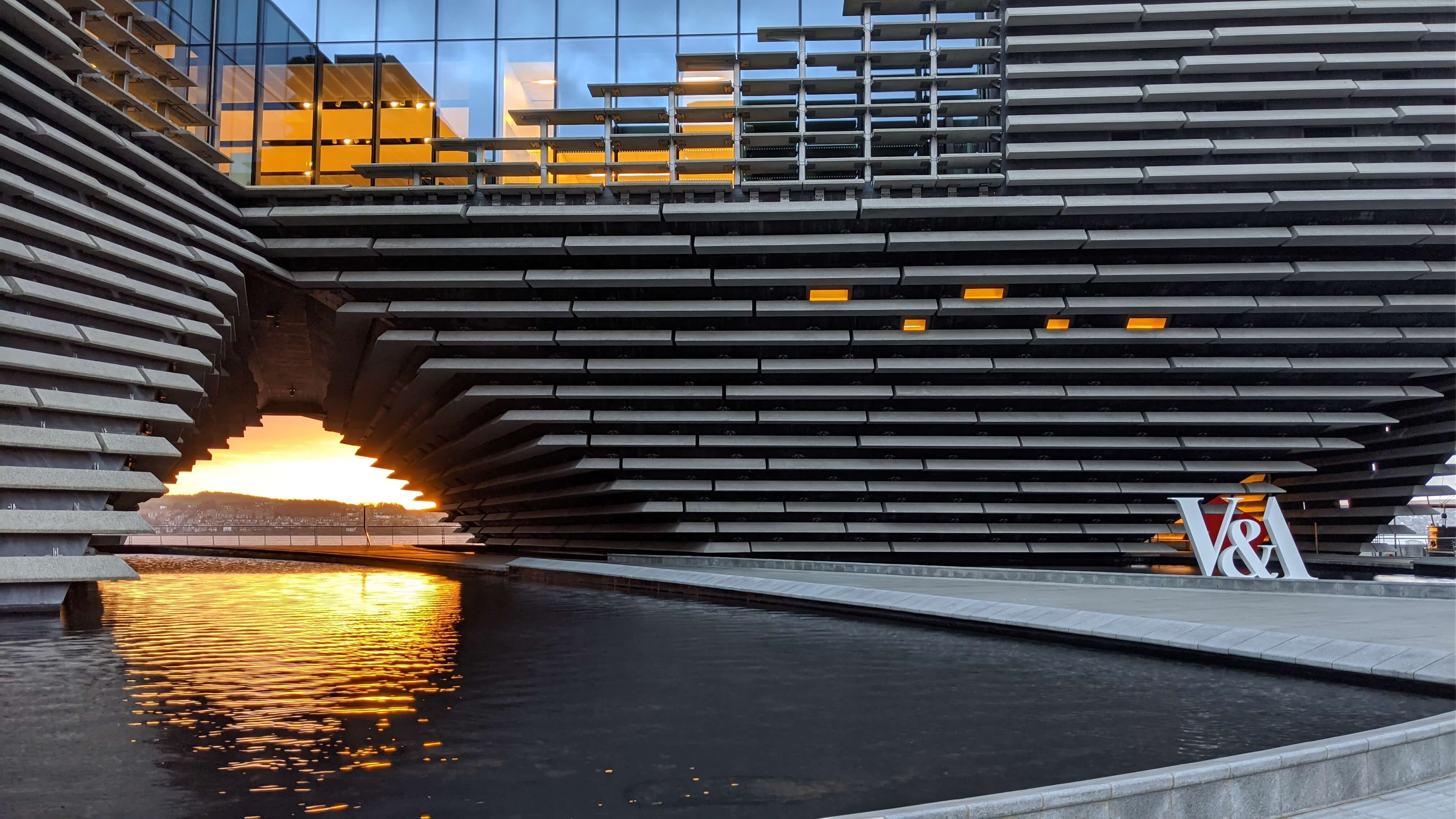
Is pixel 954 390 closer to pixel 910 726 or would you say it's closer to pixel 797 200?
pixel 797 200

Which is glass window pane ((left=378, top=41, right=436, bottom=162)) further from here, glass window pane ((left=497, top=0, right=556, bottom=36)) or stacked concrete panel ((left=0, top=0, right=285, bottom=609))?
stacked concrete panel ((left=0, top=0, right=285, bottom=609))

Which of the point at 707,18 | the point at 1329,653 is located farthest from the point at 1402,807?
the point at 707,18

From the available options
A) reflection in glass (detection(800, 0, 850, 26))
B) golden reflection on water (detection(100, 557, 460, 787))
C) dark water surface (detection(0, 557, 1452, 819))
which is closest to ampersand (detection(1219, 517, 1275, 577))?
dark water surface (detection(0, 557, 1452, 819))

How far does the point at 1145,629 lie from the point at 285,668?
9.58 meters

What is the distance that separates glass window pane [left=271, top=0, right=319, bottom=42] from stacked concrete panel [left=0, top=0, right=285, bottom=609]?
19.5 feet

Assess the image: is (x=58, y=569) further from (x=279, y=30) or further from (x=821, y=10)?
(x=821, y=10)

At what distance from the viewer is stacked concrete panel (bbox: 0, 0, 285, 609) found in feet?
50.9

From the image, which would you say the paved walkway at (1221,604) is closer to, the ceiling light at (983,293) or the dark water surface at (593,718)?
the dark water surface at (593,718)

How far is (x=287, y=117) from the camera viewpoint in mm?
26828

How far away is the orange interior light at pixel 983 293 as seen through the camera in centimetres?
2327

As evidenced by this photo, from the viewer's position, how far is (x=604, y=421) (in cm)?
2536

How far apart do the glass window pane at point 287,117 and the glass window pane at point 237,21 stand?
620 millimetres

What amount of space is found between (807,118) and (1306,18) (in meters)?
11.1

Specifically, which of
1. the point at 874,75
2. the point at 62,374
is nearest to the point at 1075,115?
the point at 874,75
